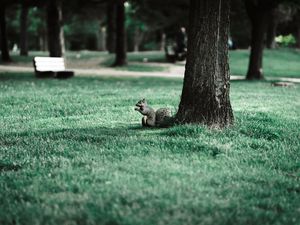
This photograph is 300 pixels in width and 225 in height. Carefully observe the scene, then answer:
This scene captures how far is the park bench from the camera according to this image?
2136 centimetres

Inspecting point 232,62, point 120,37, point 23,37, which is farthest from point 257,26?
point 23,37

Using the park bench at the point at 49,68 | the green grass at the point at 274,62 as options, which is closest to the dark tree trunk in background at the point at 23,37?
the green grass at the point at 274,62

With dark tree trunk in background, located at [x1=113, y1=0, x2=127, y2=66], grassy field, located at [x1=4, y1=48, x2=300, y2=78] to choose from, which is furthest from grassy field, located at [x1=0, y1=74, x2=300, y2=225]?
grassy field, located at [x1=4, y1=48, x2=300, y2=78]

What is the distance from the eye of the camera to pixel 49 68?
21.5 metres

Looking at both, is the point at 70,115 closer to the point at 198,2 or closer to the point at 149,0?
the point at 198,2

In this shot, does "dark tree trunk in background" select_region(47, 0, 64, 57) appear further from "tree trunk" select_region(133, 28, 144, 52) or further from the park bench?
"tree trunk" select_region(133, 28, 144, 52)

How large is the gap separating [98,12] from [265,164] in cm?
3695

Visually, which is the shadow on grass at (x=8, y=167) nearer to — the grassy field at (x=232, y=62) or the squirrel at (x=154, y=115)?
the squirrel at (x=154, y=115)

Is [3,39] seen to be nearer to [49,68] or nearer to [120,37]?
[120,37]

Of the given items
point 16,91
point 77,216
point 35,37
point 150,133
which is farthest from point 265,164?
point 35,37

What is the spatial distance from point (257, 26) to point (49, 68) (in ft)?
29.5

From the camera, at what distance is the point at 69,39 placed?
70875 millimetres

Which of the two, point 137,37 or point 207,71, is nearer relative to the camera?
point 207,71

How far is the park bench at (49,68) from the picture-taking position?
70.1 feet
